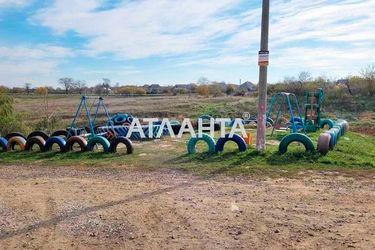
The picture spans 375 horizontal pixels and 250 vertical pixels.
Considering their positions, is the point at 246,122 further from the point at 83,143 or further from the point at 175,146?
the point at 83,143

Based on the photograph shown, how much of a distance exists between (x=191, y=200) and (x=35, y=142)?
717cm

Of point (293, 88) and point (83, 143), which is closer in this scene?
point (83, 143)

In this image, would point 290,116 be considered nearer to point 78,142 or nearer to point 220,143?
point 220,143

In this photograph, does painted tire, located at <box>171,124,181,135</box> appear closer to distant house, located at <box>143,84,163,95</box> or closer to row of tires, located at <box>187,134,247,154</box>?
row of tires, located at <box>187,134,247,154</box>

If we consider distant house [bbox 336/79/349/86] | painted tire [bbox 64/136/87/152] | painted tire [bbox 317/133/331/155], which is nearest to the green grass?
painted tire [bbox 317/133/331/155]

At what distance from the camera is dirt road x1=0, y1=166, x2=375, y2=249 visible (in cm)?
473

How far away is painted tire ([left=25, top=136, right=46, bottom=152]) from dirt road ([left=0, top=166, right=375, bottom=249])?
352 centimetres

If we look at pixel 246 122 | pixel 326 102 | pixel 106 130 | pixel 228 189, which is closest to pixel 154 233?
pixel 228 189

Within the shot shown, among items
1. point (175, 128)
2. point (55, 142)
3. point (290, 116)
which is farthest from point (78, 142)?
point (290, 116)

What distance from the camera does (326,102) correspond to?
1313 inches

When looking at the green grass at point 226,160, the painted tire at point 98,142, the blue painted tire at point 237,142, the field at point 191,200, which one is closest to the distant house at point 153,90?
the painted tire at point 98,142

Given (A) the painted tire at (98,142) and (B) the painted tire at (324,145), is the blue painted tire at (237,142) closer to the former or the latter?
(B) the painted tire at (324,145)

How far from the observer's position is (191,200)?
6.34m

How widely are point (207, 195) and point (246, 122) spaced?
1341 centimetres
